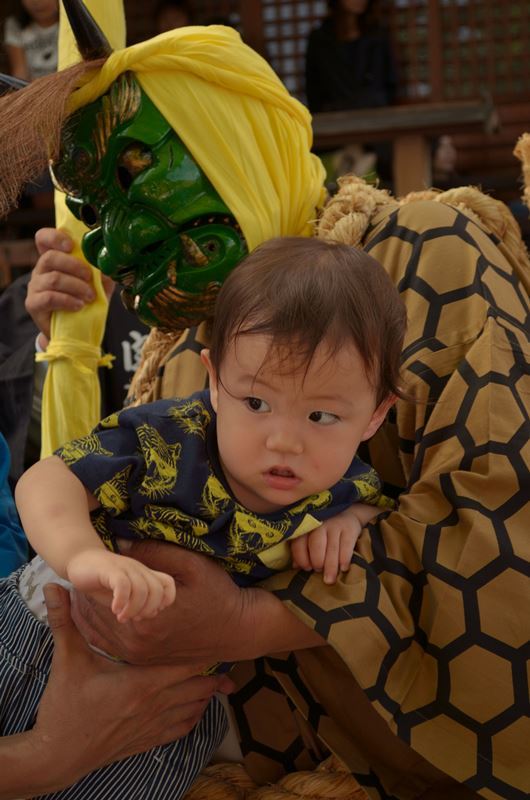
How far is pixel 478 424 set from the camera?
181cm

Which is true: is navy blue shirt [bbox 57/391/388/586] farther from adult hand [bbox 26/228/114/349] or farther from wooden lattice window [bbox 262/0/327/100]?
wooden lattice window [bbox 262/0/327/100]

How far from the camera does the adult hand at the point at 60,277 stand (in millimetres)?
2566

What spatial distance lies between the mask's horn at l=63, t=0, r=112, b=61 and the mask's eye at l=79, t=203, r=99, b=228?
265 mm

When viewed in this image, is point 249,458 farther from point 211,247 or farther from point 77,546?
point 211,247

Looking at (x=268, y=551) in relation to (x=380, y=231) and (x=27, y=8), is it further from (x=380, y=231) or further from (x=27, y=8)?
(x=27, y=8)

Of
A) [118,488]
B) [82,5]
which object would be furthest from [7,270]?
[118,488]

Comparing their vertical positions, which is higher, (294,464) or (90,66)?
(90,66)

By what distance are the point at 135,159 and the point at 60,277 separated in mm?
503

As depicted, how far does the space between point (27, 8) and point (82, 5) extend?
→ 4725 mm

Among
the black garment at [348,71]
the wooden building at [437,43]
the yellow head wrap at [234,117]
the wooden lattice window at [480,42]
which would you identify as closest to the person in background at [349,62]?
the black garment at [348,71]

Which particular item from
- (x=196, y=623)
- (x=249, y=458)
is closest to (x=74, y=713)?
(x=196, y=623)

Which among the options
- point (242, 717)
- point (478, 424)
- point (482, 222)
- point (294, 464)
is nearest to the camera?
point (294, 464)

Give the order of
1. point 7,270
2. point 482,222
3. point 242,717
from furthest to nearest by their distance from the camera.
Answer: point 7,270
point 482,222
point 242,717

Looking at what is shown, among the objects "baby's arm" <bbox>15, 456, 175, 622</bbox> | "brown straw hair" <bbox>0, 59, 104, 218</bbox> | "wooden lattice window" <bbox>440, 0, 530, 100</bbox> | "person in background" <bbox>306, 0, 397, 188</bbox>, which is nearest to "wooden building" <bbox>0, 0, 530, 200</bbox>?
"wooden lattice window" <bbox>440, 0, 530, 100</bbox>
